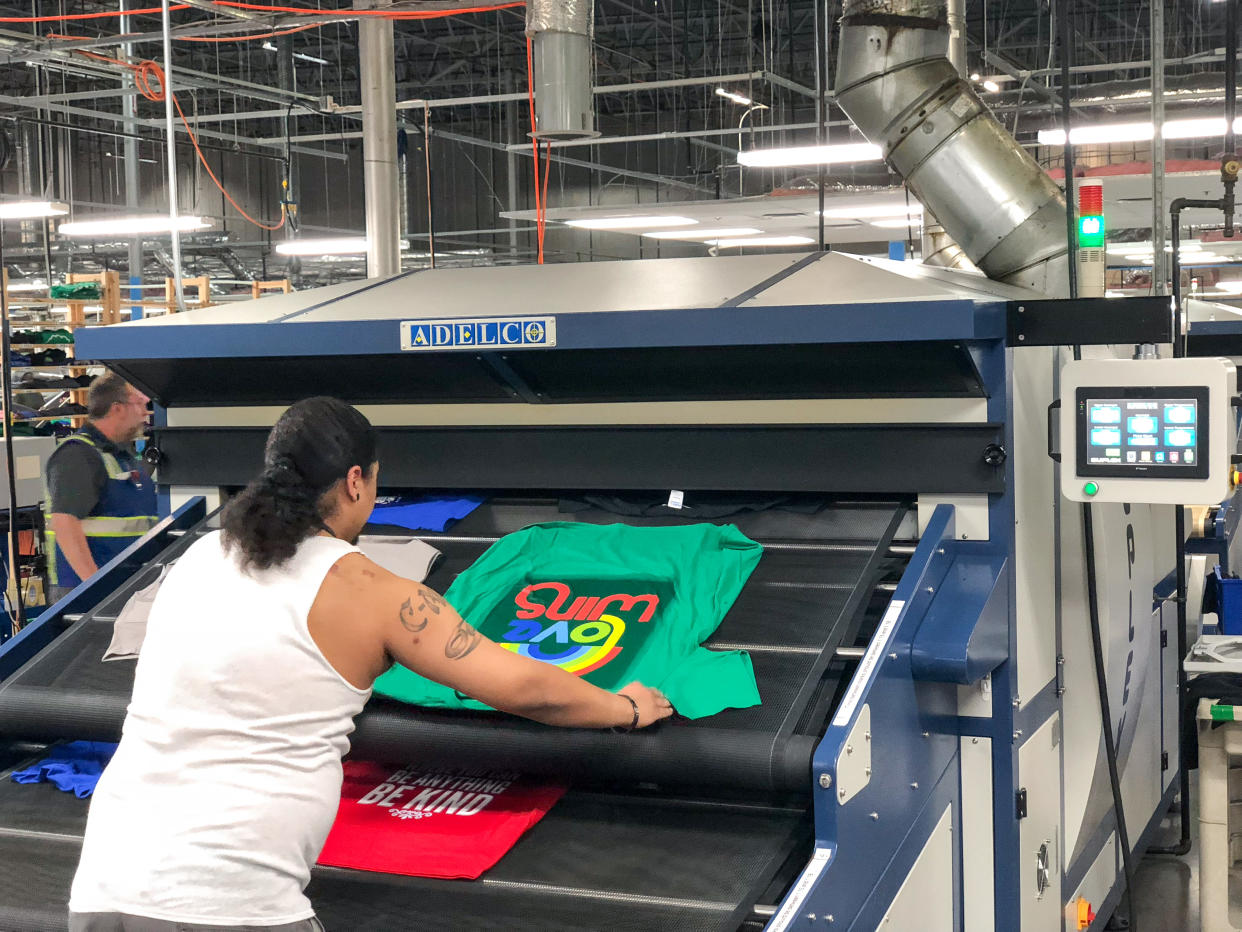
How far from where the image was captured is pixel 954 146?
147 inches

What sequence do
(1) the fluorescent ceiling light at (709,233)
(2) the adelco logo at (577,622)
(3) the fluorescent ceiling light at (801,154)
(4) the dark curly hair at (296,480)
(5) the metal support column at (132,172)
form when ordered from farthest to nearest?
(5) the metal support column at (132,172) < (1) the fluorescent ceiling light at (709,233) < (3) the fluorescent ceiling light at (801,154) < (2) the adelco logo at (577,622) < (4) the dark curly hair at (296,480)

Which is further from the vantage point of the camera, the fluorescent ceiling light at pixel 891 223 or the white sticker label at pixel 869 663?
the fluorescent ceiling light at pixel 891 223

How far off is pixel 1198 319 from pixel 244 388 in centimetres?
375

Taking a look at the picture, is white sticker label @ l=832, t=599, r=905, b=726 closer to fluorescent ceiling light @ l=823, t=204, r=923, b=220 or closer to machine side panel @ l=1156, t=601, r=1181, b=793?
machine side panel @ l=1156, t=601, r=1181, b=793

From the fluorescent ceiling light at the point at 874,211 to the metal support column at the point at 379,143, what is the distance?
3091 millimetres

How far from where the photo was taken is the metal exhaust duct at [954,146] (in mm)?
3686

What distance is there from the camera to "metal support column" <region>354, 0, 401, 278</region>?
6734 millimetres

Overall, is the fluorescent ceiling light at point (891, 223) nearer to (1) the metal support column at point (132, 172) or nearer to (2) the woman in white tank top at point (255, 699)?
(1) the metal support column at point (132, 172)

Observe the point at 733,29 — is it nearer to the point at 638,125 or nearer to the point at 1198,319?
the point at 638,125

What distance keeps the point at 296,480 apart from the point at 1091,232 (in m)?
2.06

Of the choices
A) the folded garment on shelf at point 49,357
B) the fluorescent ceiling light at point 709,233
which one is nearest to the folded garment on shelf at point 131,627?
the folded garment on shelf at point 49,357

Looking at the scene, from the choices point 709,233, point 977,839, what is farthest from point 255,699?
point 709,233

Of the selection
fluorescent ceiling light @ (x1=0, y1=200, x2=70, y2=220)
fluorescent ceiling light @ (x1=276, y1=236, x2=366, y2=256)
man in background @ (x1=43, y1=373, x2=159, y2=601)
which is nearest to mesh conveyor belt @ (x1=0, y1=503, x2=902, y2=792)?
man in background @ (x1=43, y1=373, x2=159, y2=601)

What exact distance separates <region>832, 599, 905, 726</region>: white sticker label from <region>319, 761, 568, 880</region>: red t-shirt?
1.99 ft
